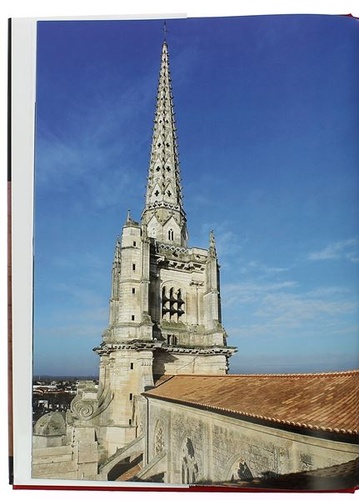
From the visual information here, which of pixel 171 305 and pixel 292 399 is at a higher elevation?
pixel 171 305

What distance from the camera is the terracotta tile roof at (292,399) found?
10.0m

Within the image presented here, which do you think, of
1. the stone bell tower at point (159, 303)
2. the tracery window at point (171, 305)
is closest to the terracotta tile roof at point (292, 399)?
the stone bell tower at point (159, 303)

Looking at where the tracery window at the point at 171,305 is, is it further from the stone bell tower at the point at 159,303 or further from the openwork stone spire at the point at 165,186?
the openwork stone spire at the point at 165,186

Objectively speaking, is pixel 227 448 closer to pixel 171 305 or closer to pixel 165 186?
pixel 171 305

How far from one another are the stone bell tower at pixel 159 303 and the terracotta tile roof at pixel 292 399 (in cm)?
663

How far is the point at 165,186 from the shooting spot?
27312 millimetres

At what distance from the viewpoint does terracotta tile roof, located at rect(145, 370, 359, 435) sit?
10.0m

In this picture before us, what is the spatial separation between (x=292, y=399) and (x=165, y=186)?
1788 cm

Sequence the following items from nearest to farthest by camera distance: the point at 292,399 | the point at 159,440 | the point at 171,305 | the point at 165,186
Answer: the point at 292,399 < the point at 159,440 < the point at 171,305 < the point at 165,186

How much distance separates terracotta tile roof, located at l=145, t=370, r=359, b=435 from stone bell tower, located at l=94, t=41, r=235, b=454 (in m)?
6.63

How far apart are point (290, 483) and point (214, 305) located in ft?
43.6

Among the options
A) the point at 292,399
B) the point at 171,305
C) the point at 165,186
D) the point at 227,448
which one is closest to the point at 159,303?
the point at 171,305

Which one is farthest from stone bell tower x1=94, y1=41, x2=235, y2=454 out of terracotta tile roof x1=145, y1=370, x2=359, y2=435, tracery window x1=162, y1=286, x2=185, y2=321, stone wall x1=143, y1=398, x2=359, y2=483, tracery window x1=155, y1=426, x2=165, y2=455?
terracotta tile roof x1=145, y1=370, x2=359, y2=435

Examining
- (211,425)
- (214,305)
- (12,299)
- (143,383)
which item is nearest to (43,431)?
(12,299)
